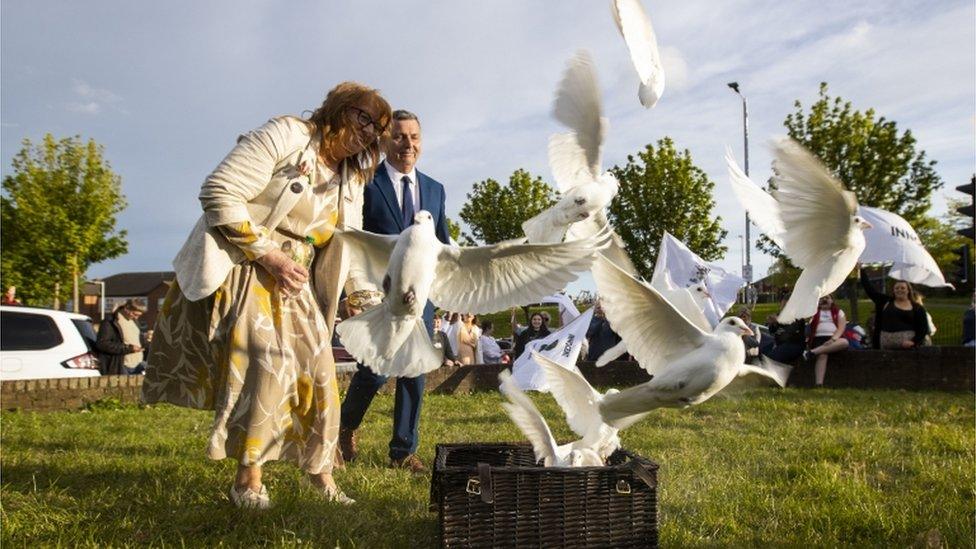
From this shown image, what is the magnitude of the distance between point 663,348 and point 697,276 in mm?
1333

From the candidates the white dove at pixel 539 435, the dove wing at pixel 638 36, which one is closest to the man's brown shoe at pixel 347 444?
the white dove at pixel 539 435

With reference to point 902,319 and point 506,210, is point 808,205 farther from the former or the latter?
point 902,319

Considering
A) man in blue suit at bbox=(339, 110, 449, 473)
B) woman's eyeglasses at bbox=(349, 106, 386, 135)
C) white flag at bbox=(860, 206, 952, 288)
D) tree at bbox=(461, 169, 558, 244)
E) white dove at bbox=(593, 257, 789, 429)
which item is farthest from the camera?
tree at bbox=(461, 169, 558, 244)

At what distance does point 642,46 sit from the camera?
6.68 ft

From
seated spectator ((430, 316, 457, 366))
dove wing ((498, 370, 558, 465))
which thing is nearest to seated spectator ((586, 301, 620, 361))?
Answer: seated spectator ((430, 316, 457, 366))

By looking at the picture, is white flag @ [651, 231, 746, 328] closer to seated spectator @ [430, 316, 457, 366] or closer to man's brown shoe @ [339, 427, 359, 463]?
man's brown shoe @ [339, 427, 359, 463]

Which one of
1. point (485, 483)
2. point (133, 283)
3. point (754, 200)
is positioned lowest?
point (485, 483)

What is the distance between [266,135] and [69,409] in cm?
593

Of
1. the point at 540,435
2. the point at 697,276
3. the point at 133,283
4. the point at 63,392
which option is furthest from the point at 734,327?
the point at 133,283

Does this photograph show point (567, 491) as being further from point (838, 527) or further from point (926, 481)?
point (926, 481)

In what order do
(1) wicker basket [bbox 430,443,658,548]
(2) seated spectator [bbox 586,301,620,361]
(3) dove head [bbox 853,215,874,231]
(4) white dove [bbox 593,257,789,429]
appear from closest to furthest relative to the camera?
(4) white dove [bbox 593,257,789,429]
(3) dove head [bbox 853,215,874,231]
(1) wicker basket [bbox 430,443,658,548]
(2) seated spectator [bbox 586,301,620,361]

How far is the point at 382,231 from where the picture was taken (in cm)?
353

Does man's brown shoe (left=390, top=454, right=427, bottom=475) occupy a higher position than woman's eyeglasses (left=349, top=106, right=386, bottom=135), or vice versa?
woman's eyeglasses (left=349, top=106, right=386, bottom=135)

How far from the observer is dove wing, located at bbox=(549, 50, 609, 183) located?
244 cm
